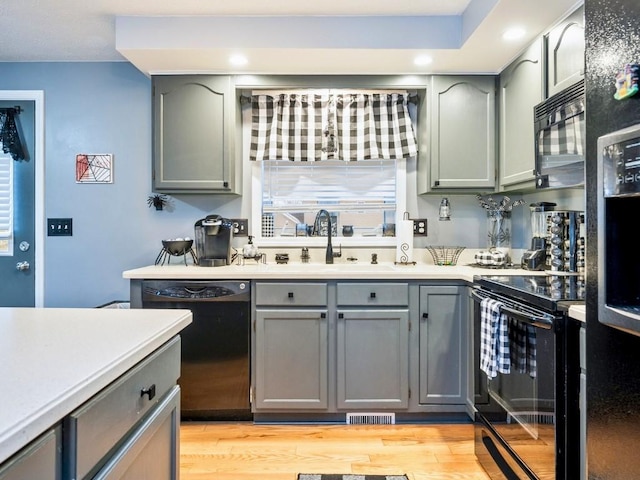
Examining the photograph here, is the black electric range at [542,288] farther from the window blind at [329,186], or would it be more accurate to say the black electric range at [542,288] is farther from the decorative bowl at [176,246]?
the decorative bowl at [176,246]

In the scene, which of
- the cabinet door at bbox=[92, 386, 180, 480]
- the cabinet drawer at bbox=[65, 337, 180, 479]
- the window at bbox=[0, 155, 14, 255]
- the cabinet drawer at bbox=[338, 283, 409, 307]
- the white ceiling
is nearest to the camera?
the cabinet drawer at bbox=[65, 337, 180, 479]

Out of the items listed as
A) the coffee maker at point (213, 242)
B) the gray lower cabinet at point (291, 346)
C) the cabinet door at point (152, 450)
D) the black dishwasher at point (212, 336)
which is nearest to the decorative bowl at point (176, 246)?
the coffee maker at point (213, 242)

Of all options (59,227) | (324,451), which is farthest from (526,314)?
(59,227)

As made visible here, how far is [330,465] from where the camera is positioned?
1.96 m

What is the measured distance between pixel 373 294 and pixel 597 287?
1.52 meters

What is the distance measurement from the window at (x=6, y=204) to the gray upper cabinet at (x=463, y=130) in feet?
9.99

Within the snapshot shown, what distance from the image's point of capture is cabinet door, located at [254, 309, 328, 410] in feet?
7.64

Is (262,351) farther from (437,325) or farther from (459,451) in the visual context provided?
(459,451)

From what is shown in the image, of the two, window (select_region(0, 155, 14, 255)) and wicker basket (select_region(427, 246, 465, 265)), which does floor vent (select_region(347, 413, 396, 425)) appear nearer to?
wicker basket (select_region(427, 246, 465, 265))

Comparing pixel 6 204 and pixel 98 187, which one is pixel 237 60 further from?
pixel 6 204

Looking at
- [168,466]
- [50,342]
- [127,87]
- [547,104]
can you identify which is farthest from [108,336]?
[127,87]

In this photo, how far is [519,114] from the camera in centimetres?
236

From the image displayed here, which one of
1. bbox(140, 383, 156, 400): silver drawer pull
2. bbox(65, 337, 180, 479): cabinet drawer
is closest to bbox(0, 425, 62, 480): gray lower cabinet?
bbox(65, 337, 180, 479): cabinet drawer

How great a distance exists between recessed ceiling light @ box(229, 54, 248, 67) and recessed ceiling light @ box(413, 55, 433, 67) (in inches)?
41.8
